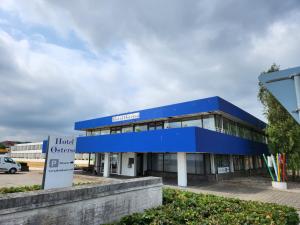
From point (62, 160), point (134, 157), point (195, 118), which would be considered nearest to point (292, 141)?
point (195, 118)

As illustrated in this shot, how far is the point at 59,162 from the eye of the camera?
26.1 feet

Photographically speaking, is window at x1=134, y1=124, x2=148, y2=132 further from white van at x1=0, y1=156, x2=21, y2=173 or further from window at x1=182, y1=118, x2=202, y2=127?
white van at x1=0, y1=156, x2=21, y2=173

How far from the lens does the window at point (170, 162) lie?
2349cm

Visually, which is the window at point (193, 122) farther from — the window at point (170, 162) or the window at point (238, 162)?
the window at point (238, 162)

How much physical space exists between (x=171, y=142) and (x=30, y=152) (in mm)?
67819

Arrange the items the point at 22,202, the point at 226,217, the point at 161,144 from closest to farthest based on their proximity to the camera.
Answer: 1. the point at 22,202
2. the point at 226,217
3. the point at 161,144

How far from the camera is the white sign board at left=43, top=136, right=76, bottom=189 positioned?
7.61 meters

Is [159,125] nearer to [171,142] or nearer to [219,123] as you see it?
[219,123]

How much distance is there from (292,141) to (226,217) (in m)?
18.3

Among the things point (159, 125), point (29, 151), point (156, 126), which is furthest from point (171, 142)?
point (29, 151)

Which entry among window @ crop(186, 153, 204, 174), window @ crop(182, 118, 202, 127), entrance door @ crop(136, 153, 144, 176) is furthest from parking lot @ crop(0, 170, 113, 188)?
window @ crop(182, 118, 202, 127)

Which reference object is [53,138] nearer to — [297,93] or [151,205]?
[151,205]

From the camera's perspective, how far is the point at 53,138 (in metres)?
7.92

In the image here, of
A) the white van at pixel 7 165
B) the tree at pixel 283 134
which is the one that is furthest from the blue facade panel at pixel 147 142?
the white van at pixel 7 165
